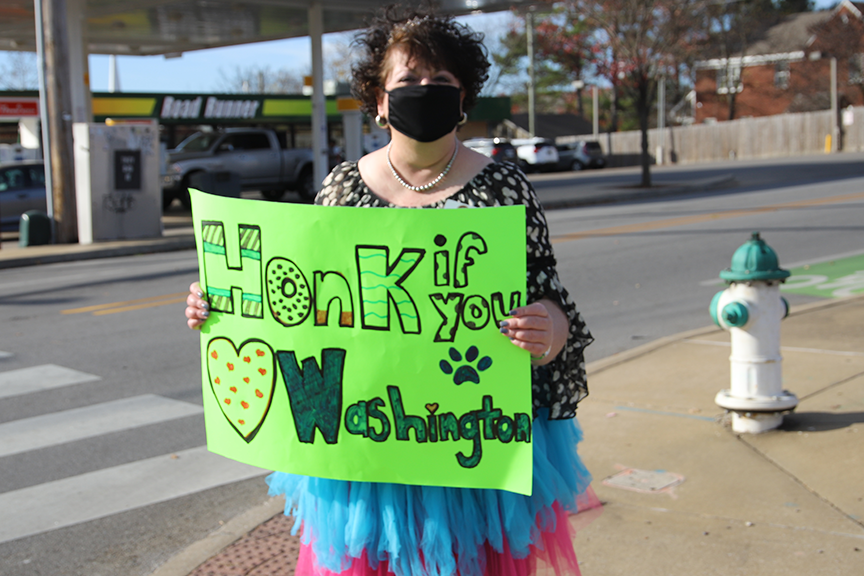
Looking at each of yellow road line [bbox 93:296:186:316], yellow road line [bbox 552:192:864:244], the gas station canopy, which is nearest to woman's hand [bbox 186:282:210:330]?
yellow road line [bbox 93:296:186:316]

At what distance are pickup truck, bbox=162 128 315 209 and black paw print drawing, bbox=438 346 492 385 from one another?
2084cm

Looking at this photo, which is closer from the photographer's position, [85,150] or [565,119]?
[85,150]

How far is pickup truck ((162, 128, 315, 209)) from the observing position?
73.8 ft

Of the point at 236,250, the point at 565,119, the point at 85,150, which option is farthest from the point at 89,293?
the point at 565,119

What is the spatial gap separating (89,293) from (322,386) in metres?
9.27

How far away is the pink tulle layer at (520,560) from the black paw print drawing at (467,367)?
1.51 feet

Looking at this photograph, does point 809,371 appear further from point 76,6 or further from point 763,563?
point 76,6

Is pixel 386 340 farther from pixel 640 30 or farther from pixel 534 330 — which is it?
pixel 640 30

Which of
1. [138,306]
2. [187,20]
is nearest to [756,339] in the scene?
[138,306]

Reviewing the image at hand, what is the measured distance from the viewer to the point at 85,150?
1569cm

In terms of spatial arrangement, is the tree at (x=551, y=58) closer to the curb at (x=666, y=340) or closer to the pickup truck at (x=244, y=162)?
the pickup truck at (x=244, y=162)

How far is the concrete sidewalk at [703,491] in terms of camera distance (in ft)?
11.0

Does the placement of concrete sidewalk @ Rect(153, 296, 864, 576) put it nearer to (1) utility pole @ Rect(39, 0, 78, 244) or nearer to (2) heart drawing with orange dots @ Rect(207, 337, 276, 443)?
(2) heart drawing with orange dots @ Rect(207, 337, 276, 443)

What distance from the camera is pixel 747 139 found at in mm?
47344
